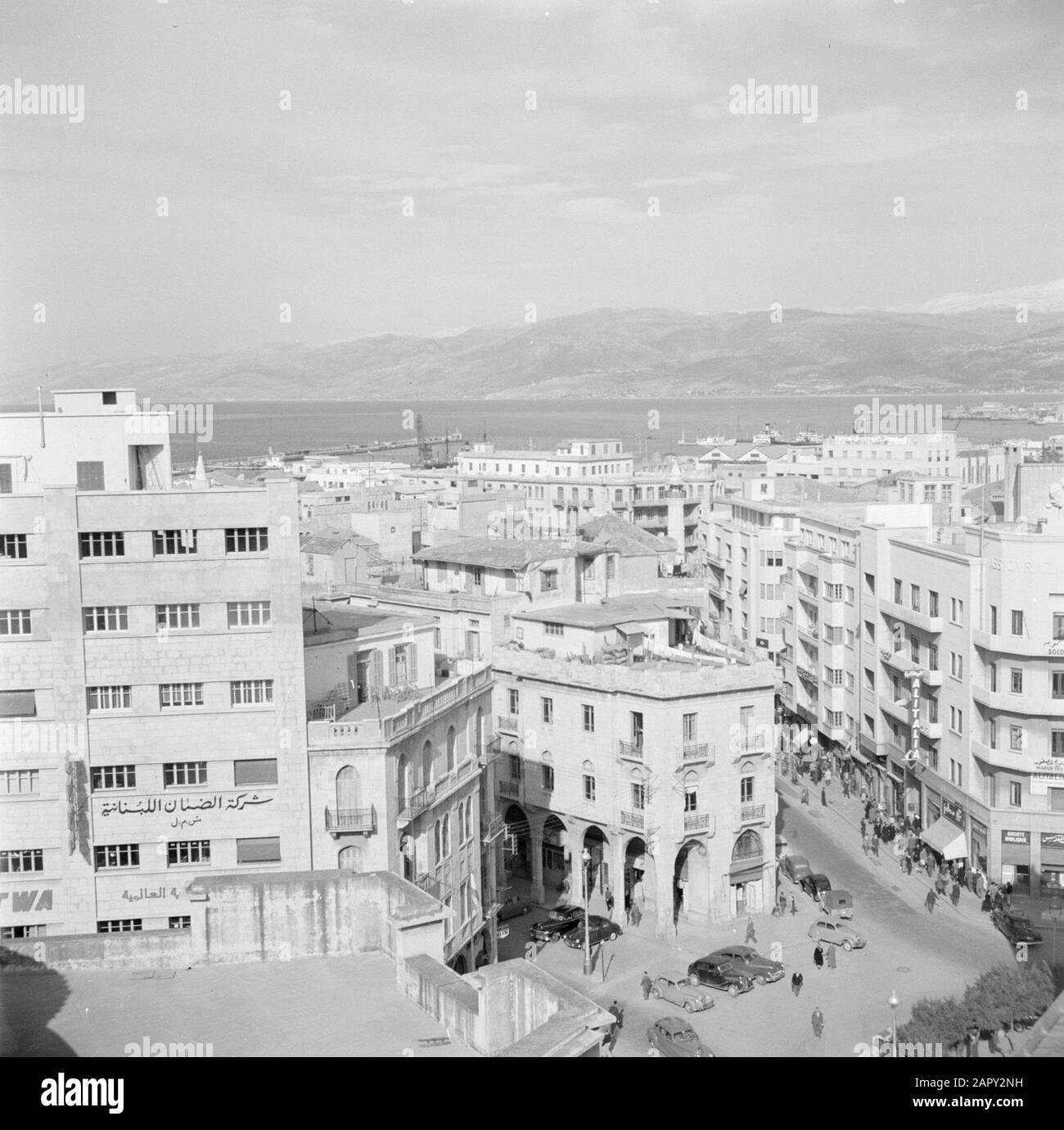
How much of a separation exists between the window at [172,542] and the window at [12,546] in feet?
8.56

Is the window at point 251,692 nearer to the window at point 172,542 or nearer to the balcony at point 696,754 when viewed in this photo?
the window at point 172,542

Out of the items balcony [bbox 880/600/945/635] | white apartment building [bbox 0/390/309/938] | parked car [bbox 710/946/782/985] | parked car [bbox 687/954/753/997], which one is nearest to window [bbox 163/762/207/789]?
white apartment building [bbox 0/390/309/938]

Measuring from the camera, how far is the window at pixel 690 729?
3975 cm

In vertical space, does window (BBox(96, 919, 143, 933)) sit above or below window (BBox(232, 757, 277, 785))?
below

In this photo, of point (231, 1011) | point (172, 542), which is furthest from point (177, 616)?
point (231, 1011)

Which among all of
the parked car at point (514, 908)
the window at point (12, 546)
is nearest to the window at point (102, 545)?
the window at point (12, 546)

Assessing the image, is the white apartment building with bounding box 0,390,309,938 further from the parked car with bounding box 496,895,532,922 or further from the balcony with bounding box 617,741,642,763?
the balcony with bounding box 617,741,642,763

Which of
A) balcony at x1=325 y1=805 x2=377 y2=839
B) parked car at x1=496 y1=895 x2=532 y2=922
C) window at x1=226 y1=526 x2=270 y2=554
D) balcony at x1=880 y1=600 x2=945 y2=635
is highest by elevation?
window at x1=226 y1=526 x2=270 y2=554

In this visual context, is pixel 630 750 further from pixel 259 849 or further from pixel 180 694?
pixel 180 694

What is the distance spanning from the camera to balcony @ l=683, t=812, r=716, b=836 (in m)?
39.9

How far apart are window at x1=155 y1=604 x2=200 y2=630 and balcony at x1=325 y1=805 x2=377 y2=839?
4.93 metres

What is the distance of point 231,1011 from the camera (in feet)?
55.1
